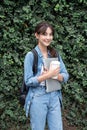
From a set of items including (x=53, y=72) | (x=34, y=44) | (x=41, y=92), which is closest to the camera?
(x=53, y=72)

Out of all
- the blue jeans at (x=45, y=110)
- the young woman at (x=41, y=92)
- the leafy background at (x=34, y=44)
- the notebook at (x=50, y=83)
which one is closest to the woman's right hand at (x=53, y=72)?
the young woman at (x=41, y=92)

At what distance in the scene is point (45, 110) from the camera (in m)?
3.57

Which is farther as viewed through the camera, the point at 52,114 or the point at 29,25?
the point at 29,25

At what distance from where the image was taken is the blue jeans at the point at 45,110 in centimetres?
353

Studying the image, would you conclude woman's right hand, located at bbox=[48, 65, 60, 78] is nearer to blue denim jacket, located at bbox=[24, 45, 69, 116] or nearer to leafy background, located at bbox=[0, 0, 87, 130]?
blue denim jacket, located at bbox=[24, 45, 69, 116]

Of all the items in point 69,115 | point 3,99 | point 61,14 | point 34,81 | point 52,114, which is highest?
point 61,14

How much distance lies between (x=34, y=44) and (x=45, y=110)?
2.23 m

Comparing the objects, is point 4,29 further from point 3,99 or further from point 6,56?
point 3,99

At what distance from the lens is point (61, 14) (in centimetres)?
571

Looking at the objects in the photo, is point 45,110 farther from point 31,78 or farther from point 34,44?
point 34,44

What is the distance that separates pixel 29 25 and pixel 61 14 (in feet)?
1.96

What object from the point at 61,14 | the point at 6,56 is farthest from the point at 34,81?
the point at 61,14

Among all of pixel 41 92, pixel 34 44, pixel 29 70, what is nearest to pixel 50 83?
pixel 41 92

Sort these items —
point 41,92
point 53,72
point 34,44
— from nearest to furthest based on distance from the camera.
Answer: point 53,72
point 41,92
point 34,44
